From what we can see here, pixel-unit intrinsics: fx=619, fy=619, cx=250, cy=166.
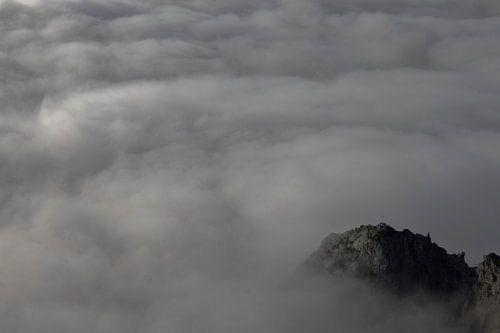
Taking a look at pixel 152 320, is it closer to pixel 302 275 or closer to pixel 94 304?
pixel 94 304

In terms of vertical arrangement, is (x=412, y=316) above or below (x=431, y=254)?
below

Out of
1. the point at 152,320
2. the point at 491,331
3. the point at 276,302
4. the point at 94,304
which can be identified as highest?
the point at 94,304

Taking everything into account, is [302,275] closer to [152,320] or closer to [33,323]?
[152,320]

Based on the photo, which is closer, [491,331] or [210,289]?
[491,331]

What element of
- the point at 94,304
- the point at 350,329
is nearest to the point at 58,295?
the point at 94,304

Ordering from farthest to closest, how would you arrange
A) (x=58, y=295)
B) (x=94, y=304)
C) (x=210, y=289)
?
(x=58, y=295), (x=94, y=304), (x=210, y=289)

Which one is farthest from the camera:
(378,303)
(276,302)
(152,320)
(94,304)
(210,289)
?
(94,304)
